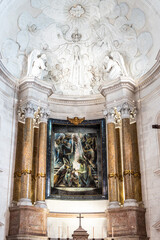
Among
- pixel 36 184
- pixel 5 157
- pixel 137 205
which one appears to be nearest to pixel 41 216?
pixel 36 184

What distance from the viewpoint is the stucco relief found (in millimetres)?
16625

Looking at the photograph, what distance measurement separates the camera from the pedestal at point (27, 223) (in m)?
13.4

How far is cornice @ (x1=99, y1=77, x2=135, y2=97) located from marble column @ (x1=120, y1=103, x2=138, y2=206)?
920 millimetres

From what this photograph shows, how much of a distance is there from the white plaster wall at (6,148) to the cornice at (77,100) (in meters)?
2.23

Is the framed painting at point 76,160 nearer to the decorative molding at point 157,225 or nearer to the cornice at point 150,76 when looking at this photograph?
the cornice at point 150,76

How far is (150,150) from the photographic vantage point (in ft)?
48.9

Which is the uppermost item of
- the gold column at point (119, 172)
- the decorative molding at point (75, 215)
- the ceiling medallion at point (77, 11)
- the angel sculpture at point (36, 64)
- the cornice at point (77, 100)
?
the ceiling medallion at point (77, 11)

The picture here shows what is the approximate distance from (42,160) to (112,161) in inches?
119

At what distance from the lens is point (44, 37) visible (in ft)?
57.5

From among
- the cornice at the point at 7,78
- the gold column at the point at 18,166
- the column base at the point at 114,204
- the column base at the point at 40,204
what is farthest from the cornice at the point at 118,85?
the column base at the point at 40,204

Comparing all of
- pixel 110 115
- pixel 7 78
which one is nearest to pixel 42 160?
pixel 110 115

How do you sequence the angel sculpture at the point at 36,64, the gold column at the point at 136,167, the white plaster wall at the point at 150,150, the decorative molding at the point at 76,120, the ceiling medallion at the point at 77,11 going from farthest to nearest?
the ceiling medallion at the point at 77,11
the decorative molding at the point at 76,120
the angel sculpture at the point at 36,64
the gold column at the point at 136,167
the white plaster wall at the point at 150,150

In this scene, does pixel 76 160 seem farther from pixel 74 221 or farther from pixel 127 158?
pixel 74 221

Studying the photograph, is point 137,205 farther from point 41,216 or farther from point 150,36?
point 150,36
